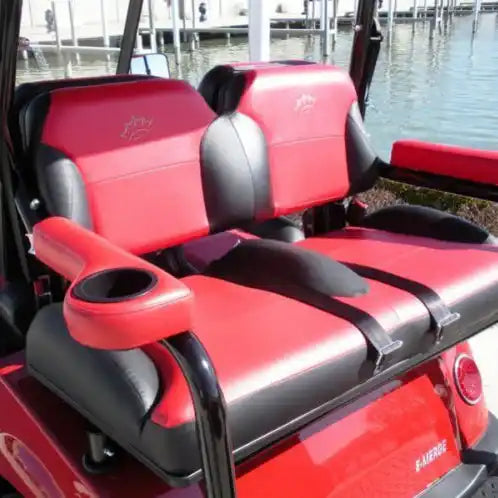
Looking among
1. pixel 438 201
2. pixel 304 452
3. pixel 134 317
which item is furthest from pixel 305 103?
pixel 438 201

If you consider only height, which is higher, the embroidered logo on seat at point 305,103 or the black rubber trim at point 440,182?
the embroidered logo on seat at point 305,103

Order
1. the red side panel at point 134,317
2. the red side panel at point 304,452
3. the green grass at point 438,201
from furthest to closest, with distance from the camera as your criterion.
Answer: the green grass at point 438,201
the red side panel at point 304,452
the red side panel at point 134,317

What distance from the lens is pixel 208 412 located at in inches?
44.6

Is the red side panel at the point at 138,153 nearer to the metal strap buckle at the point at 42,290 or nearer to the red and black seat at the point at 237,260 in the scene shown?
the red and black seat at the point at 237,260

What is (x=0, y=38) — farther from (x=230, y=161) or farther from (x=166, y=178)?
(x=230, y=161)

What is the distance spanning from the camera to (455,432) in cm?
185

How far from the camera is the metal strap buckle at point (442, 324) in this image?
165cm

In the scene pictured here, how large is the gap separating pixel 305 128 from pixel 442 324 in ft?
2.87

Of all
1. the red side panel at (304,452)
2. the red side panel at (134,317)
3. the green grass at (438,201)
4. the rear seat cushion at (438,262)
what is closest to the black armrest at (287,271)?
the rear seat cushion at (438,262)

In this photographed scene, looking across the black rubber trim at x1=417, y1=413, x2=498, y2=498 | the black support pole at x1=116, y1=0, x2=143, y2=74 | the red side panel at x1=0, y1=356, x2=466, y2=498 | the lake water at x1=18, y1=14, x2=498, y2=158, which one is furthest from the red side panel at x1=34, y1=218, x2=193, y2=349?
the black support pole at x1=116, y1=0, x2=143, y2=74

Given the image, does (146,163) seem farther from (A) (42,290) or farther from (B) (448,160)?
(B) (448,160)

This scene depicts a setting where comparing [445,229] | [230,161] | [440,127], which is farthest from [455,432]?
[440,127]

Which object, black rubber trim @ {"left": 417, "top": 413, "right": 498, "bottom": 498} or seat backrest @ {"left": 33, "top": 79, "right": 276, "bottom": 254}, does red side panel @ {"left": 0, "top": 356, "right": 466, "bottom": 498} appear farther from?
seat backrest @ {"left": 33, "top": 79, "right": 276, "bottom": 254}

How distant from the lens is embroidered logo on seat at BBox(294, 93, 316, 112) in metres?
2.24
